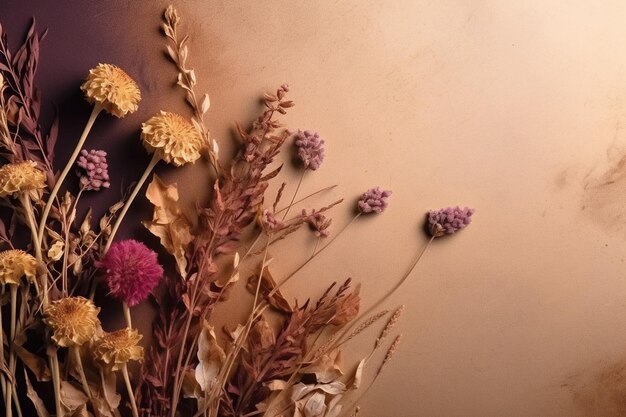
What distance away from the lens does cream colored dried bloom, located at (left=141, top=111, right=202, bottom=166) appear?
1324 millimetres

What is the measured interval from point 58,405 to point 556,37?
130 cm

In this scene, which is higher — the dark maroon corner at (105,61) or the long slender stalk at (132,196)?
the dark maroon corner at (105,61)

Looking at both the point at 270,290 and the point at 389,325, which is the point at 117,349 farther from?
the point at 389,325

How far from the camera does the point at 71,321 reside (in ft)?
4.08

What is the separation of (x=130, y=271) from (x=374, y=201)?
53 centimetres

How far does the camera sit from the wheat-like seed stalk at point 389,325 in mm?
1467

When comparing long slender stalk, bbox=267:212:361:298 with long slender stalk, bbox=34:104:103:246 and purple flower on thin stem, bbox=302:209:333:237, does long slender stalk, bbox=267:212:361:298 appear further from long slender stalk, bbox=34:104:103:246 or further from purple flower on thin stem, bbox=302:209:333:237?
long slender stalk, bbox=34:104:103:246

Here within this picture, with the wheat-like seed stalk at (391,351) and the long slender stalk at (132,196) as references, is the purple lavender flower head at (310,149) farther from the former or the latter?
the wheat-like seed stalk at (391,351)

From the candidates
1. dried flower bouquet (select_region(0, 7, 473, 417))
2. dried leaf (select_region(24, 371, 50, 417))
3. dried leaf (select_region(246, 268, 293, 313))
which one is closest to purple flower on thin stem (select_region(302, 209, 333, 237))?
dried flower bouquet (select_region(0, 7, 473, 417))

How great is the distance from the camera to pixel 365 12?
1.44 metres

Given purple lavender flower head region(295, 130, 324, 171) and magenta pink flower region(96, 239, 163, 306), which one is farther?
purple lavender flower head region(295, 130, 324, 171)

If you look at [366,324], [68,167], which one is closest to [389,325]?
[366,324]

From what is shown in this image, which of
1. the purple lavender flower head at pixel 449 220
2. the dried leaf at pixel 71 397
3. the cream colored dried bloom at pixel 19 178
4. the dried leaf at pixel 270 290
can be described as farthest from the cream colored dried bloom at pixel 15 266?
the purple lavender flower head at pixel 449 220

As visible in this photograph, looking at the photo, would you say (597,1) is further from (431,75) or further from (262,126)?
(262,126)
